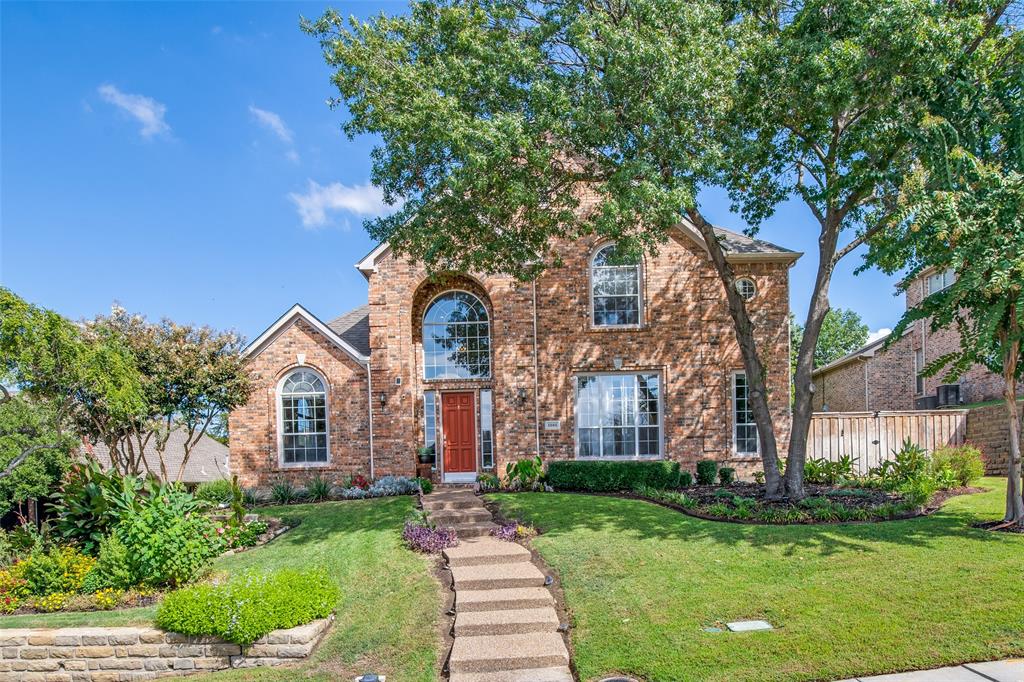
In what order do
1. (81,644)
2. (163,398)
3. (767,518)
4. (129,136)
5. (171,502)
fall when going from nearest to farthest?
(81,644), (171,502), (767,518), (129,136), (163,398)

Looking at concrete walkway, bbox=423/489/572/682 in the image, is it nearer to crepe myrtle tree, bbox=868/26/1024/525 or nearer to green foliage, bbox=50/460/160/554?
green foliage, bbox=50/460/160/554

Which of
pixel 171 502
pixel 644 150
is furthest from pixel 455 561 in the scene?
→ pixel 644 150

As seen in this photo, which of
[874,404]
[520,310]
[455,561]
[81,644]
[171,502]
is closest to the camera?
[81,644]

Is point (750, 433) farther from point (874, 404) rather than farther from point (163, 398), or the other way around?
point (163, 398)

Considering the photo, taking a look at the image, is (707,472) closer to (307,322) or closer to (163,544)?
(307,322)

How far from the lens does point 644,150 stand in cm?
1052

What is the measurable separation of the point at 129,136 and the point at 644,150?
32.2ft

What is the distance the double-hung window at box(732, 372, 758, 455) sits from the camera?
52.6ft

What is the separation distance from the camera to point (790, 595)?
7.14 metres

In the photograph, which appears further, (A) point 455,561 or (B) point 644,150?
(B) point 644,150

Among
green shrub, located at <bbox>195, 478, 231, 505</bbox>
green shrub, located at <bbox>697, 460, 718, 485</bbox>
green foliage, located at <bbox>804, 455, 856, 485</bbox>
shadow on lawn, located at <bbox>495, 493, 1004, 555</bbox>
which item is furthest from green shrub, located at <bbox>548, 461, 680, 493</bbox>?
green shrub, located at <bbox>195, 478, 231, 505</bbox>

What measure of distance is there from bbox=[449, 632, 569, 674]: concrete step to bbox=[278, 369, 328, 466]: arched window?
408 inches

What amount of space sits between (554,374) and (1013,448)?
9478 millimetres

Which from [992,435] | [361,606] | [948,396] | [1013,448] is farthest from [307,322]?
[948,396]
